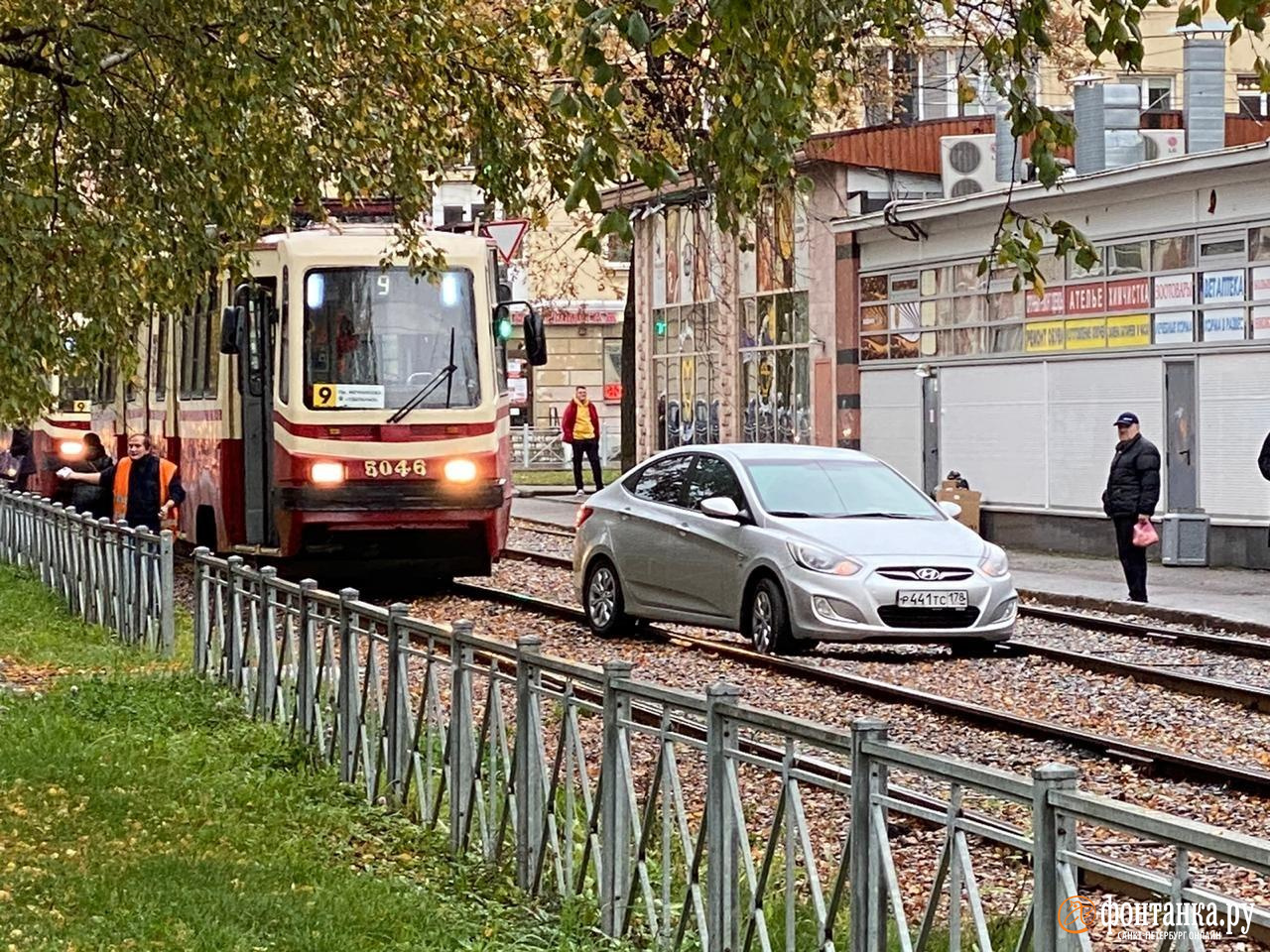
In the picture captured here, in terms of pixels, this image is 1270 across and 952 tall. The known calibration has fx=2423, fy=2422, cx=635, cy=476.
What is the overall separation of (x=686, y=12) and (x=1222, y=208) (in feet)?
61.9

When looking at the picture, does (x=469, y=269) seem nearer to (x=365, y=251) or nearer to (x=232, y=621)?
(x=365, y=251)

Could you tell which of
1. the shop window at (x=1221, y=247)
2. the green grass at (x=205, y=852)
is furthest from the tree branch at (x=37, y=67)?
the shop window at (x=1221, y=247)

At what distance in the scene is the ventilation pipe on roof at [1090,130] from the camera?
104 feet

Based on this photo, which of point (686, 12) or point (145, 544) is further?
point (145, 544)

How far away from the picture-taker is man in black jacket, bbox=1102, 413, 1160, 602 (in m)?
21.5

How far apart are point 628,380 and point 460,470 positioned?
20505 mm

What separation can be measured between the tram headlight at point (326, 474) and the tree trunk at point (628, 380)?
1987 centimetres

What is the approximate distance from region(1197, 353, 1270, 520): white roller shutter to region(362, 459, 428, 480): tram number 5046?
9255 millimetres

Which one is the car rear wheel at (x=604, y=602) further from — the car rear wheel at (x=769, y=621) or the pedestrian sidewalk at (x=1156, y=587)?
the pedestrian sidewalk at (x=1156, y=587)

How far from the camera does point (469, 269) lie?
2170cm

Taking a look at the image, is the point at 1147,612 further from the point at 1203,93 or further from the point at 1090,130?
the point at 1203,93

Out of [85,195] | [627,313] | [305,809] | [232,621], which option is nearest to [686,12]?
[305,809]

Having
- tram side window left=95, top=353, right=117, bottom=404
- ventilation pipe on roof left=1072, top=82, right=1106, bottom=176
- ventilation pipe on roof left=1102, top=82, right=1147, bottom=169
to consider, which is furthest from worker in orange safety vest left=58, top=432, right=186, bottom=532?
ventilation pipe on roof left=1102, top=82, right=1147, bottom=169

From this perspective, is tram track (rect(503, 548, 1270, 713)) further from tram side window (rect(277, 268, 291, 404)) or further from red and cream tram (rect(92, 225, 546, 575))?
tram side window (rect(277, 268, 291, 404))
